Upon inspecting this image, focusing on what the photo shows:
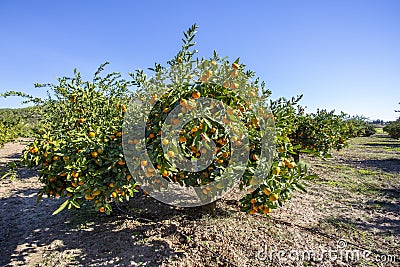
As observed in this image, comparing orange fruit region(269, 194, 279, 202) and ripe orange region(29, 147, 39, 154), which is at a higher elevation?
ripe orange region(29, 147, 39, 154)

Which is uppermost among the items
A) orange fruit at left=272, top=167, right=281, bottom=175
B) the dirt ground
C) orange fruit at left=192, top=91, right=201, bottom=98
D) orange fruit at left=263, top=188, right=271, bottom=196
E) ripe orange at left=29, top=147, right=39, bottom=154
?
orange fruit at left=192, top=91, right=201, bottom=98

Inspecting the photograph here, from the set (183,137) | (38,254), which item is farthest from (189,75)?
(38,254)

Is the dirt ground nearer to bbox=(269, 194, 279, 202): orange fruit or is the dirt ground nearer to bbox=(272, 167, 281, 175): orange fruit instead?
bbox=(269, 194, 279, 202): orange fruit

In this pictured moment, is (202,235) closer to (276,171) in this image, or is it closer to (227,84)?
(276,171)

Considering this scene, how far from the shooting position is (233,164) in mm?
2223

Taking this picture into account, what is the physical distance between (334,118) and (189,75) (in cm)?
553

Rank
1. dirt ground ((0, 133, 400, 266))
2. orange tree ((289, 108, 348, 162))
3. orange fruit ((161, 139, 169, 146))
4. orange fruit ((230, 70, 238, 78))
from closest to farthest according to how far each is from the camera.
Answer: orange fruit ((161, 139, 169, 146)) < orange fruit ((230, 70, 238, 78)) < dirt ground ((0, 133, 400, 266)) < orange tree ((289, 108, 348, 162))

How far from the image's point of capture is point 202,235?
2.68 m

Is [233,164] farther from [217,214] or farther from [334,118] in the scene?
[334,118]

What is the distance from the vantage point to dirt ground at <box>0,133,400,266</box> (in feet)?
7.84

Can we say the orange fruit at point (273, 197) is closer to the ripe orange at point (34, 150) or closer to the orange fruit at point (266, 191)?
the orange fruit at point (266, 191)

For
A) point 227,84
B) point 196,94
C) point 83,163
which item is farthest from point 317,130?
point 83,163

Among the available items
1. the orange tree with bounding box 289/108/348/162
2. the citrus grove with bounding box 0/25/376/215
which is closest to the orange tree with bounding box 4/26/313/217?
the citrus grove with bounding box 0/25/376/215

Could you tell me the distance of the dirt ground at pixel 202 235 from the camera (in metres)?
2.39
